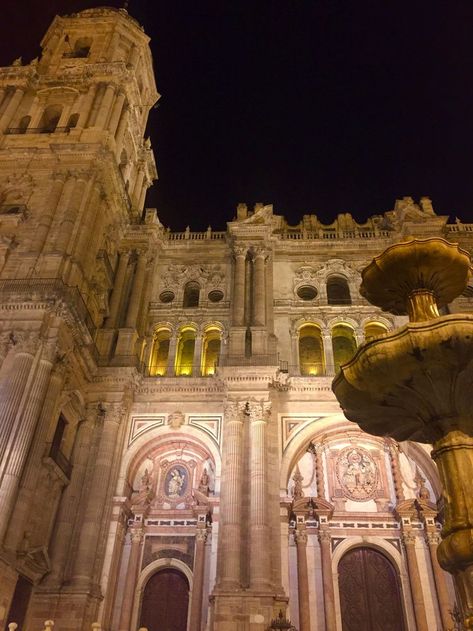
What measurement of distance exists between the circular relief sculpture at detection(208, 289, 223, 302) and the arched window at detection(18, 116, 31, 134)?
1061 centimetres

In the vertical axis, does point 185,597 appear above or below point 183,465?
below

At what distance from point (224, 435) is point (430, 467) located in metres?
6.60

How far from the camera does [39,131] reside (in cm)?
2397

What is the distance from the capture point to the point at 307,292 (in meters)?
23.1

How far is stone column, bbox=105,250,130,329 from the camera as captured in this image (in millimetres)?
21391

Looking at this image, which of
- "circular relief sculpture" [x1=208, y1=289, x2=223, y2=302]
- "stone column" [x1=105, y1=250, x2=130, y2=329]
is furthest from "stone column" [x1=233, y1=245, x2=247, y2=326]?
"stone column" [x1=105, y1=250, x2=130, y2=329]

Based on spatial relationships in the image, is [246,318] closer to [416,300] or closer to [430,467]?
[430,467]

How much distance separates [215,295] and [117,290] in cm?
390

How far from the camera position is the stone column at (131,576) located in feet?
53.0

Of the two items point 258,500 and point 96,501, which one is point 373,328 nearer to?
point 258,500

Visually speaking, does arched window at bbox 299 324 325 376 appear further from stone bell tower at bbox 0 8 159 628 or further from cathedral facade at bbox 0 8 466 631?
stone bell tower at bbox 0 8 159 628

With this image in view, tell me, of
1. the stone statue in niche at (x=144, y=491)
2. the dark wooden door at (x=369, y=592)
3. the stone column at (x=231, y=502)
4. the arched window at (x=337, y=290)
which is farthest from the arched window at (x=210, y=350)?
the dark wooden door at (x=369, y=592)

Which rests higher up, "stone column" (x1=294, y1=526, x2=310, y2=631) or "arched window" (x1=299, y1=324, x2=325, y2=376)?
"arched window" (x1=299, y1=324, x2=325, y2=376)

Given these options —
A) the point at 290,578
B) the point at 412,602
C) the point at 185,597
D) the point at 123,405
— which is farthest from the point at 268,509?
the point at 123,405
